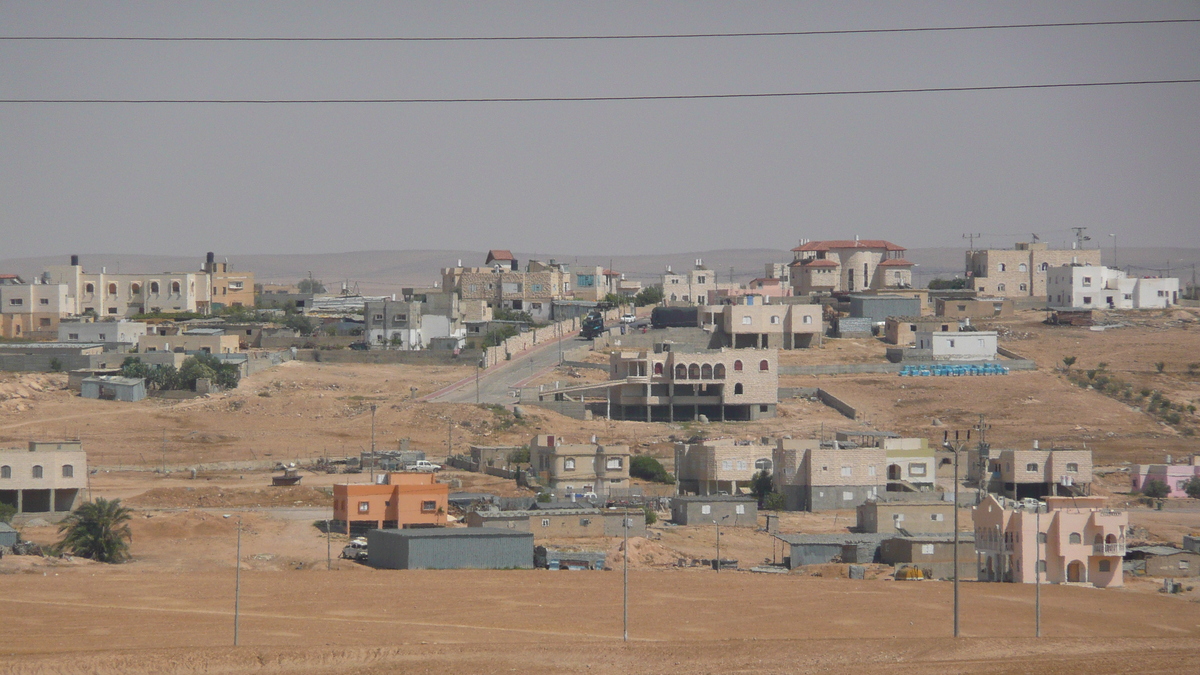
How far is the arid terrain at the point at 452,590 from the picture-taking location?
3838 centimetres

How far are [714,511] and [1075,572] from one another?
1375 cm

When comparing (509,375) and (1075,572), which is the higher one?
(509,375)

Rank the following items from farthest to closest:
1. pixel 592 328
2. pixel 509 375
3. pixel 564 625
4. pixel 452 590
Result: pixel 592 328, pixel 509 375, pixel 452 590, pixel 564 625

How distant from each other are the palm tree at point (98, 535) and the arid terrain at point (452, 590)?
0.74m

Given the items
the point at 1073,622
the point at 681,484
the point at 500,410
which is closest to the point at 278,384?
the point at 500,410

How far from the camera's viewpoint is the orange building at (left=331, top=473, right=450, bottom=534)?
5716cm

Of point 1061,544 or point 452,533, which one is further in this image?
point 1061,544

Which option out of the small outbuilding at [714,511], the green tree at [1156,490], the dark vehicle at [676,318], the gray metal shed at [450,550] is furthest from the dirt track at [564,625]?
the dark vehicle at [676,318]

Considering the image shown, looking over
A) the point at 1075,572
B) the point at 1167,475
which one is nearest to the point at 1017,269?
the point at 1167,475

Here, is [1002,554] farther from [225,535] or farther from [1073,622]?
[225,535]

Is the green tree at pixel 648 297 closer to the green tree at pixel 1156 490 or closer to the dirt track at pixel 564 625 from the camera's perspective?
the green tree at pixel 1156 490

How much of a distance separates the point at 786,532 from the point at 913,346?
43.4 metres

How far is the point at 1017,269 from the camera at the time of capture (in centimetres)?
13238

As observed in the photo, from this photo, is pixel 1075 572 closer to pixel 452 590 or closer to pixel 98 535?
pixel 452 590
